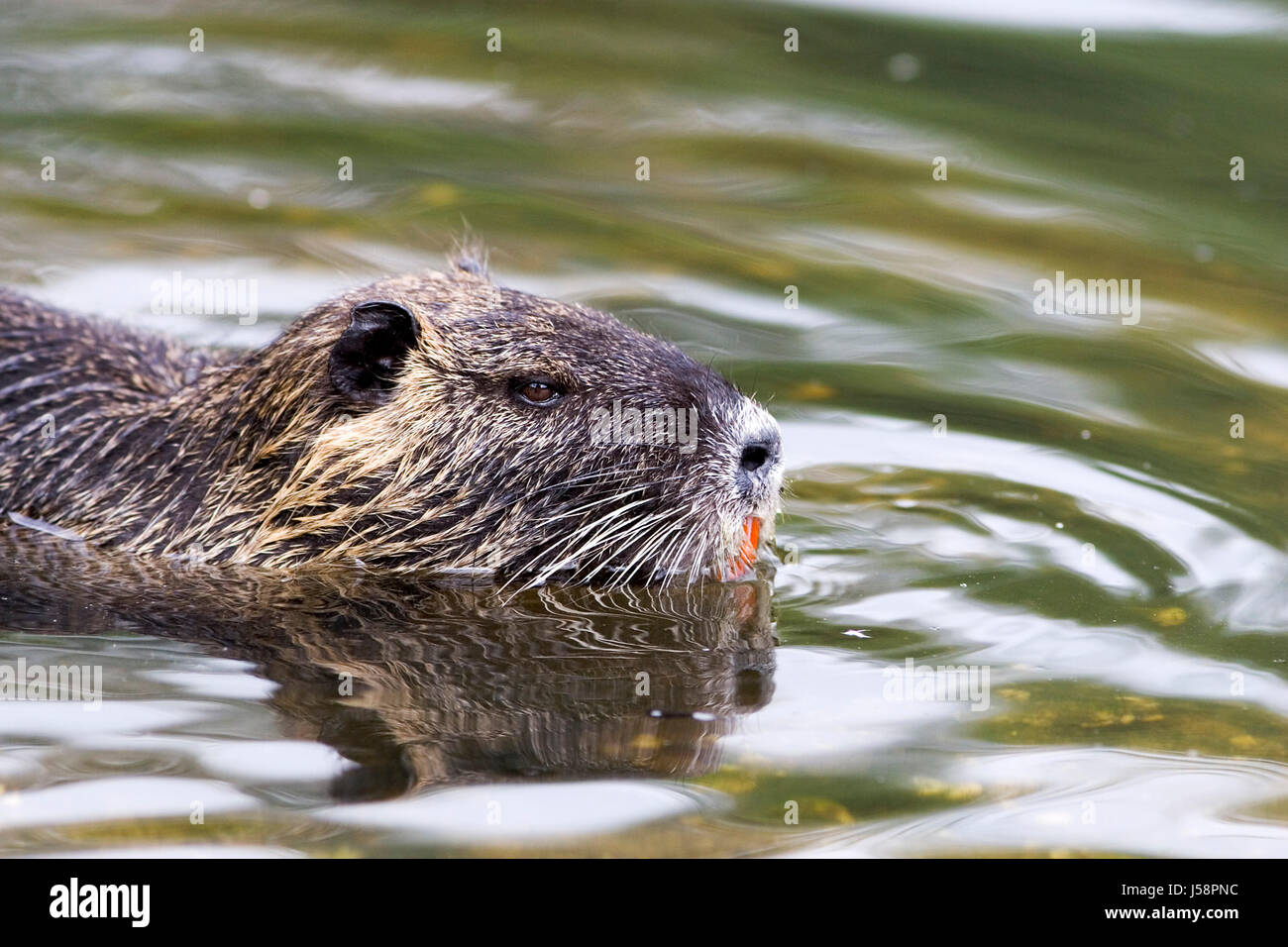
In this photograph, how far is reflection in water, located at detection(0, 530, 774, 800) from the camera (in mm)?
4789

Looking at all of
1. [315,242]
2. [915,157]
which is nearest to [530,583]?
[315,242]

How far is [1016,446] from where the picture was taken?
703 cm

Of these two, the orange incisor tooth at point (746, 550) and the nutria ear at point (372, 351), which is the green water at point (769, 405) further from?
the nutria ear at point (372, 351)

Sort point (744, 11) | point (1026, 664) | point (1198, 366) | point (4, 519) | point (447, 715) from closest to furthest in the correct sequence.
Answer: point (447, 715) < point (1026, 664) < point (4, 519) < point (1198, 366) < point (744, 11)

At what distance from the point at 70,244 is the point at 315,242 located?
1240 mm

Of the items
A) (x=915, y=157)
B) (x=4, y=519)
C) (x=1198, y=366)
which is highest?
(x=915, y=157)
